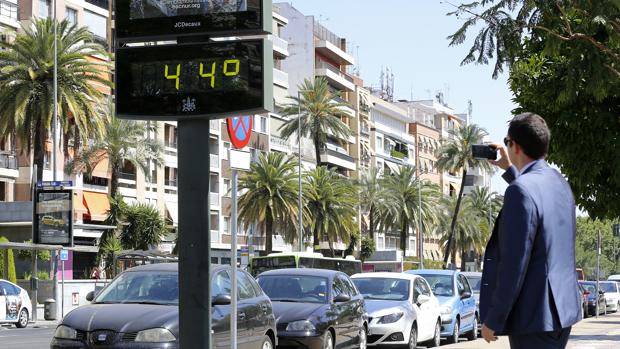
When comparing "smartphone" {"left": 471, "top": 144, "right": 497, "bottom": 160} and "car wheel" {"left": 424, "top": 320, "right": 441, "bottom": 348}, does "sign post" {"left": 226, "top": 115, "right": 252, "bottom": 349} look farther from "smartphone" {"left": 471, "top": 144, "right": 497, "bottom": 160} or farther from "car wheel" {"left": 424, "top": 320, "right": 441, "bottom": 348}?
"car wheel" {"left": 424, "top": 320, "right": 441, "bottom": 348}

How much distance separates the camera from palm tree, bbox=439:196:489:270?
112000 mm

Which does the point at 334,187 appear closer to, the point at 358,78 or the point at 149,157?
the point at 149,157

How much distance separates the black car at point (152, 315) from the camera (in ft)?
44.1

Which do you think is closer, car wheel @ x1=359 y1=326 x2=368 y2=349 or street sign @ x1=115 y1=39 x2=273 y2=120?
street sign @ x1=115 y1=39 x2=273 y2=120

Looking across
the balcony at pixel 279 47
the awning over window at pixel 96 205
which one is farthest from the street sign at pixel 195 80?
the balcony at pixel 279 47

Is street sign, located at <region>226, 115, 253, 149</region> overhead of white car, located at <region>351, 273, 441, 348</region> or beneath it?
overhead

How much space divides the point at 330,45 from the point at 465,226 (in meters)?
20.3

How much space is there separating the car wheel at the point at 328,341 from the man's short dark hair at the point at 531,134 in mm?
12242

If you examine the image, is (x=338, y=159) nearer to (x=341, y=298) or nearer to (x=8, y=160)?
(x=8, y=160)

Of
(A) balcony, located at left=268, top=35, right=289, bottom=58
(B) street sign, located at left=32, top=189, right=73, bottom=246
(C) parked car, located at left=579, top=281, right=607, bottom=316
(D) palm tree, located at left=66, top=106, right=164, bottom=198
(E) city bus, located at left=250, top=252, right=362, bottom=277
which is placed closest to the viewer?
(B) street sign, located at left=32, top=189, right=73, bottom=246

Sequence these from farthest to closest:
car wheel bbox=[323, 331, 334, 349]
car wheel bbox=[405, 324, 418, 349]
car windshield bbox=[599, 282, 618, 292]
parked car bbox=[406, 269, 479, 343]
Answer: car windshield bbox=[599, 282, 618, 292] < parked car bbox=[406, 269, 479, 343] < car wheel bbox=[405, 324, 418, 349] < car wheel bbox=[323, 331, 334, 349]

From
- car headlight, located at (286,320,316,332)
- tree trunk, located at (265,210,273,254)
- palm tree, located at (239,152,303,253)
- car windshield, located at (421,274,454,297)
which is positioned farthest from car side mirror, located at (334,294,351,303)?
tree trunk, located at (265,210,273,254)

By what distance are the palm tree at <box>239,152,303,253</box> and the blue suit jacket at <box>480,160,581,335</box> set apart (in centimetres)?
6511

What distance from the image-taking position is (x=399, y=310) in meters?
22.8
